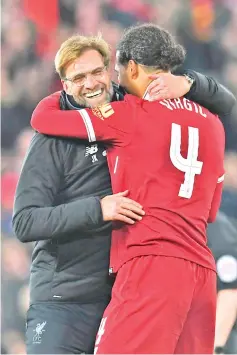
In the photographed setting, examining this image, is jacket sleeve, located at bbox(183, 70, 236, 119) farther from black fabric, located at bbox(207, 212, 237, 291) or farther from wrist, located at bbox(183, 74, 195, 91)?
black fabric, located at bbox(207, 212, 237, 291)

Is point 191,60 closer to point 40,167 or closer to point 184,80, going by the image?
point 184,80

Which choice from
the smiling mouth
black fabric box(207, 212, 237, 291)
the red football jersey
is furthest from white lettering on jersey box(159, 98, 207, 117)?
black fabric box(207, 212, 237, 291)

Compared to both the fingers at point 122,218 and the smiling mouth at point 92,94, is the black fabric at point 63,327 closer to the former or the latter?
the fingers at point 122,218

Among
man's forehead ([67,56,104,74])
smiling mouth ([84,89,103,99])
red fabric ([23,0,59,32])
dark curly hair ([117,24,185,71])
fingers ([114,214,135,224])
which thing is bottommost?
fingers ([114,214,135,224])

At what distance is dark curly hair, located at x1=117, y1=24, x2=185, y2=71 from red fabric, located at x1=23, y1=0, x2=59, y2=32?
1.55 meters

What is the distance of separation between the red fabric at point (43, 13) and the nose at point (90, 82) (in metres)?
1.58

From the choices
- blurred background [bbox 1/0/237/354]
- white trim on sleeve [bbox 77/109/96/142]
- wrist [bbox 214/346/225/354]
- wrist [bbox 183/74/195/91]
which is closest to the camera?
white trim on sleeve [bbox 77/109/96/142]

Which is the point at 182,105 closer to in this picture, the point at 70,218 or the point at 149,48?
the point at 149,48

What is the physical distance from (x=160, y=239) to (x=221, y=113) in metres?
0.41

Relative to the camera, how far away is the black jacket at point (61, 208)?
5.12 feet

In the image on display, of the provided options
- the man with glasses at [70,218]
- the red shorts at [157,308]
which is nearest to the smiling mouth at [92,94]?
the man with glasses at [70,218]

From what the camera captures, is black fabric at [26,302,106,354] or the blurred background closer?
black fabric at [26,302,106,354]

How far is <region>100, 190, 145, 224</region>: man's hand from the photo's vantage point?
58.7 inches

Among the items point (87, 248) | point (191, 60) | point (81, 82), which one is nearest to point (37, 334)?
point (87, 248)
